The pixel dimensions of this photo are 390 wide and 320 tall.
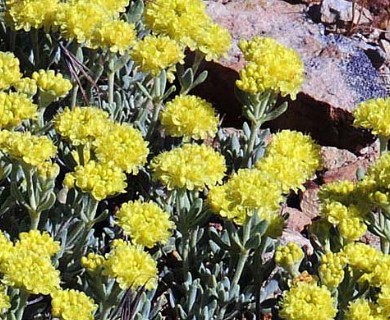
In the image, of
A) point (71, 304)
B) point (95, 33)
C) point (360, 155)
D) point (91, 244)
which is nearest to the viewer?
point (71, 304)

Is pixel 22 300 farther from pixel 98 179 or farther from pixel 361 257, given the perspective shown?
pixel 361 257

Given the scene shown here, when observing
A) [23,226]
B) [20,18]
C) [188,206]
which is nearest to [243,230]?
[188,206]

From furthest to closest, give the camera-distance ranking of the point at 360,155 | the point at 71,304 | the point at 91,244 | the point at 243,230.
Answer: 1. the point at 360,155
2. the point at 91,244
3. the point at 243,230
4. the point at 71,304

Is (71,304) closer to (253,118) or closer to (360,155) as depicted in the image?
(253,118)

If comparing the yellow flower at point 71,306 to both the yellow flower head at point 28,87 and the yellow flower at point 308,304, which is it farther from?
the yellow flower head at point 28,87

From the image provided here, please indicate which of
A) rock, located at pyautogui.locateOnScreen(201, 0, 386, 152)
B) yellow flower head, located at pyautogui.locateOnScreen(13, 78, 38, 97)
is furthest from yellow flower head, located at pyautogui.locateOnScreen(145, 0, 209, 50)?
rock, located at pyautogui.locateOnScreen(201, 0, 386, 152)

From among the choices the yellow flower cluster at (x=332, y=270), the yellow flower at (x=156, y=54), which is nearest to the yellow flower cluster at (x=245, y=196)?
the yellow flower cluster at (x=332, y=270)

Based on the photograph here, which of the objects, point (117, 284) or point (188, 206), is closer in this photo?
point (117, 284)
